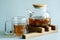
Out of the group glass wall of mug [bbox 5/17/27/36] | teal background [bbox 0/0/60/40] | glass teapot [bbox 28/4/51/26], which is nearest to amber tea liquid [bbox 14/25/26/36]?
glass wall of mug [bbox 5/17/27/36]

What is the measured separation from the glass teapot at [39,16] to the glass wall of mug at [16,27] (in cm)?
8

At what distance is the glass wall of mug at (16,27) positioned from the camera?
3.11 ft

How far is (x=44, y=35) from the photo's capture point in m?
0.98

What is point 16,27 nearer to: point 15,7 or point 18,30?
point 18,30

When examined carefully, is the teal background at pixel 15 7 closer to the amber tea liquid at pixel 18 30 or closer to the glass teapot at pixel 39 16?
the glass teapot at pixel 39 16

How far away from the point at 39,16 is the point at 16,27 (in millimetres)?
184

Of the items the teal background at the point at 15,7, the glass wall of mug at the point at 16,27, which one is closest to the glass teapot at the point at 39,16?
the glass wall of mug at the point at 16,27

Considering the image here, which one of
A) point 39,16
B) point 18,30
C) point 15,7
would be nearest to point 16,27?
point 18,30

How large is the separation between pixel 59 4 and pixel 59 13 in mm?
81

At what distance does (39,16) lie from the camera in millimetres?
1045

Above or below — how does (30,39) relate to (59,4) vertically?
below

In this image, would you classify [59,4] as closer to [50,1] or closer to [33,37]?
[50,1]

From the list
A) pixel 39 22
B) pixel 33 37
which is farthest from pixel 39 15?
pixel 33 37

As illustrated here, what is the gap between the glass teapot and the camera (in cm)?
102
